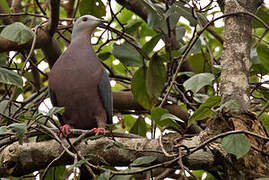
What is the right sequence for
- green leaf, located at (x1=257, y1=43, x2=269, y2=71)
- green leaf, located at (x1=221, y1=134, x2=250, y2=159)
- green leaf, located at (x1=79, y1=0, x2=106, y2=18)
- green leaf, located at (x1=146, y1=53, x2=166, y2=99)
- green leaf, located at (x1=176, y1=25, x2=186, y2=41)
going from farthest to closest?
green leaf, located at (x1=176, y1=25, x2=186, y2=41) → green leaf, located at (x1=79, y1=0, x2=106, y2=18) → green leaf, located at (x1=146, y1=53, x2=166, y2=99) → green leaf, located at (x1=257, y1=43, x2=269, y2=71) → green leaf, located at (x1=221, y1=134, x2=250, y2=159)

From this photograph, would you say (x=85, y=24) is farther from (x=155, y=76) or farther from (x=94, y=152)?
(x=94, y=152)

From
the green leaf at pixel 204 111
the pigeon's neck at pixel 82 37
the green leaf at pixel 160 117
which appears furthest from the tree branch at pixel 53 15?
the green leaf at pixel 204 111

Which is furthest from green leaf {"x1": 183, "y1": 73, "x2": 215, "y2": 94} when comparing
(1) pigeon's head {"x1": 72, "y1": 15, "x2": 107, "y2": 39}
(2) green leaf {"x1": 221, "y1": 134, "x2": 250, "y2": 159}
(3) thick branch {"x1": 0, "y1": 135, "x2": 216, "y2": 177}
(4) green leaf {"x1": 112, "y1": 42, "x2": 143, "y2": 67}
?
(1) pigeon's head {"x1": 72, "y1": 15, "x2": 107, "y2": 39}

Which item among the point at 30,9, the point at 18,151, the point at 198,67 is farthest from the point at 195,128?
the point at 30,9

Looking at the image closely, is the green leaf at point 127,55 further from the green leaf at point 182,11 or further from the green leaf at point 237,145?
Answer: the green leaf at point 237,145

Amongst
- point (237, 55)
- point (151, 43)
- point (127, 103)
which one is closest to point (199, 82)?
point (237, 55)

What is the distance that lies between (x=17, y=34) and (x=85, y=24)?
3.62ft

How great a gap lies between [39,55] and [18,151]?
2.44 meters

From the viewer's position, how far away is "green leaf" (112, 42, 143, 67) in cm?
336

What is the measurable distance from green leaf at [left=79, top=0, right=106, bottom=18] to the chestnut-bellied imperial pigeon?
0.25 m

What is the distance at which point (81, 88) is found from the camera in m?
3.49

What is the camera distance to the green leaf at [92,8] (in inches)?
144

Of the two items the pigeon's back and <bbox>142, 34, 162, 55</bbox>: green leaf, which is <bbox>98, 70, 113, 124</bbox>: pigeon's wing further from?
<bbox>142, 34, 162, 55</bbox>: green leaf

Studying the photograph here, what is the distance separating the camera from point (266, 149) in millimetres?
2424
